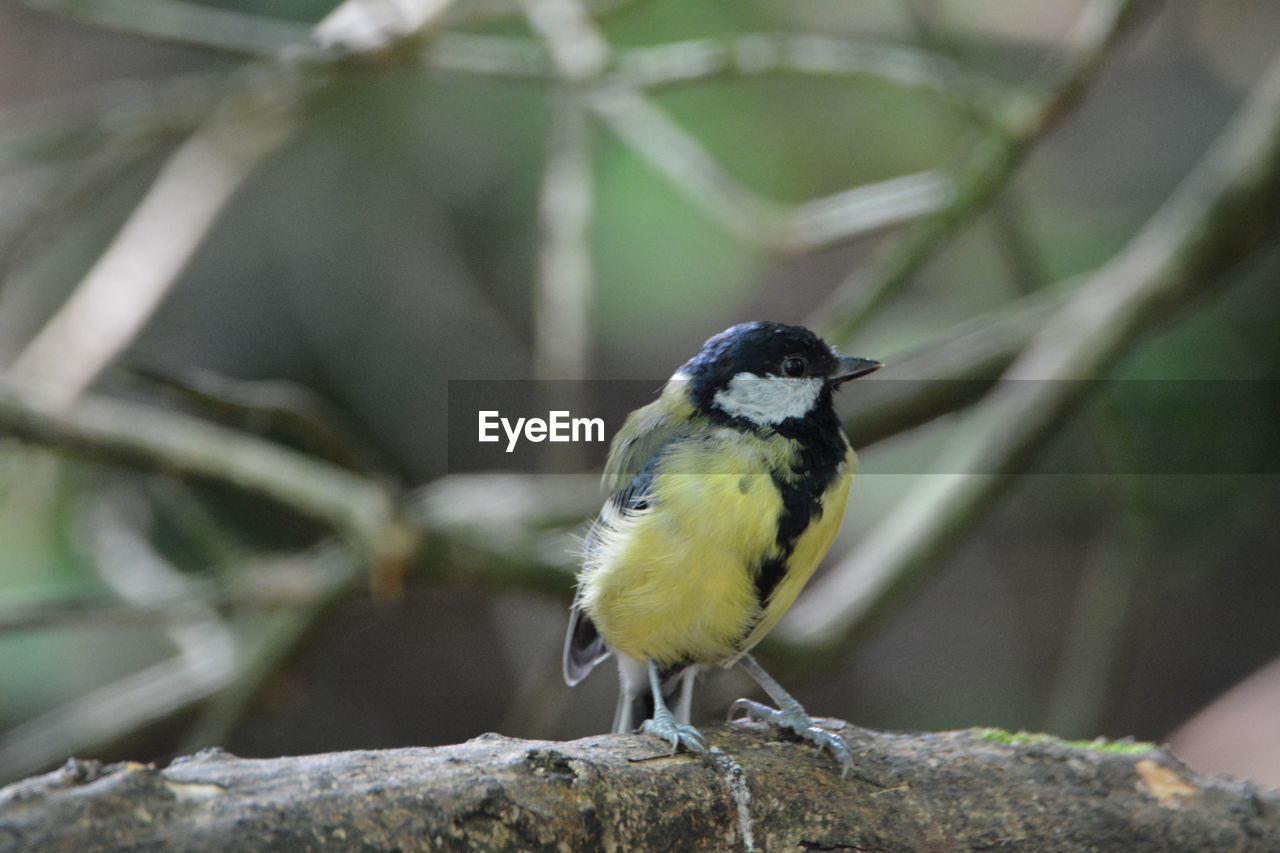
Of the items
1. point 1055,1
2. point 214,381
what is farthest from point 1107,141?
point 214,381

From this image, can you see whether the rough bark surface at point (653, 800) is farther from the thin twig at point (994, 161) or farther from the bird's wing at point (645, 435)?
the thin twig at point (994, 161)

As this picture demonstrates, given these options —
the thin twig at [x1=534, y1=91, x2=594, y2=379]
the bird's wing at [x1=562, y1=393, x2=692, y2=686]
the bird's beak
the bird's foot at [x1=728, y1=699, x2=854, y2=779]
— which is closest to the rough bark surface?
the bird's foot at [x1=728, y1=699, x2=854, y2=779]

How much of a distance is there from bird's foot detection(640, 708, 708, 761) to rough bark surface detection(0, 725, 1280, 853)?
22 mm

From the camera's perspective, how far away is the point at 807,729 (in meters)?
1.48

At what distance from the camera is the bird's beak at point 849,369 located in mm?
1698

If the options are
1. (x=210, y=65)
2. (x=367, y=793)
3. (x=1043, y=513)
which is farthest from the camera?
(x=210, y=65)

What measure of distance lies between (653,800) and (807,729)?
329 millimetres

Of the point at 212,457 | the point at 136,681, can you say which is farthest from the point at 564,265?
the point at 136,681

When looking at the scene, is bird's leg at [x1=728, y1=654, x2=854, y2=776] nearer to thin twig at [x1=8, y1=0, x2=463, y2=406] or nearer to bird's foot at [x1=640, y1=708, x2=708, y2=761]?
bird's foot at [x1=640, y1=708, x2=708, y2=761]

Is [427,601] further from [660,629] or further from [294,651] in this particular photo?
[660,629]

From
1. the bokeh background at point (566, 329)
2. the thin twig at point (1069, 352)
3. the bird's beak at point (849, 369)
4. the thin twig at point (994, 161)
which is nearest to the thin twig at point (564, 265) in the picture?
the bokeh background at point (566, 329)

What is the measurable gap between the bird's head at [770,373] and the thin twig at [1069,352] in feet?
2.71

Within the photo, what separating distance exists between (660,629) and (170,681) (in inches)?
58.2

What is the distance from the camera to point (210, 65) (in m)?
4.11
